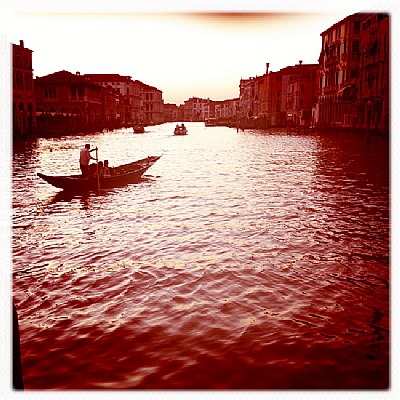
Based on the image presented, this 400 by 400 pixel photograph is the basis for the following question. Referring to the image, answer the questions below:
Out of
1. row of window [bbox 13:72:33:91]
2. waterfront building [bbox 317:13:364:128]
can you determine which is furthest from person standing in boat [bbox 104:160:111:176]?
waterfront building [bbox 317:13:364:128]

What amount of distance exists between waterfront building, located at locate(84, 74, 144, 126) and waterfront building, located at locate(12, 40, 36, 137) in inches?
2030

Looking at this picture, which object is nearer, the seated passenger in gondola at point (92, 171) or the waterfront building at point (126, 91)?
the seated passenger in gondola at point (92, 171)

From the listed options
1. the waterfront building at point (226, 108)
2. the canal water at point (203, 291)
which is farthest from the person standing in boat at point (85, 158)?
the waterfront building at point (226, 108)


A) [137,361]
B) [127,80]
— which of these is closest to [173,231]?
[137,361]

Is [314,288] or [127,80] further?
[127,80]

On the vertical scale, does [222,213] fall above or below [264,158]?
below

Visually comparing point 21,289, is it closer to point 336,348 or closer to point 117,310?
point 117,310

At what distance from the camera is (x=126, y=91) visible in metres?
108

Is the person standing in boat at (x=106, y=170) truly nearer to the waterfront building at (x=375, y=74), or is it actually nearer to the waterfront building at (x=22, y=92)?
the waterfront building at (x=375, y=74)

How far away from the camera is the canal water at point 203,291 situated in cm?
449

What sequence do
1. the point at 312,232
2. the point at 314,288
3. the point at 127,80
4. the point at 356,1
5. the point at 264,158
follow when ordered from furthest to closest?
the point at 127,80 < the point at 264,158 < the point at 312,232 < the point at 314,288 < the point at 356,1

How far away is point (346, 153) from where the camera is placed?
1019 inches

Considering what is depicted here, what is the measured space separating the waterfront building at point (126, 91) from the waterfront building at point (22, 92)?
51.6 m

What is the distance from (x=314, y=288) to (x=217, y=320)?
1770mm
